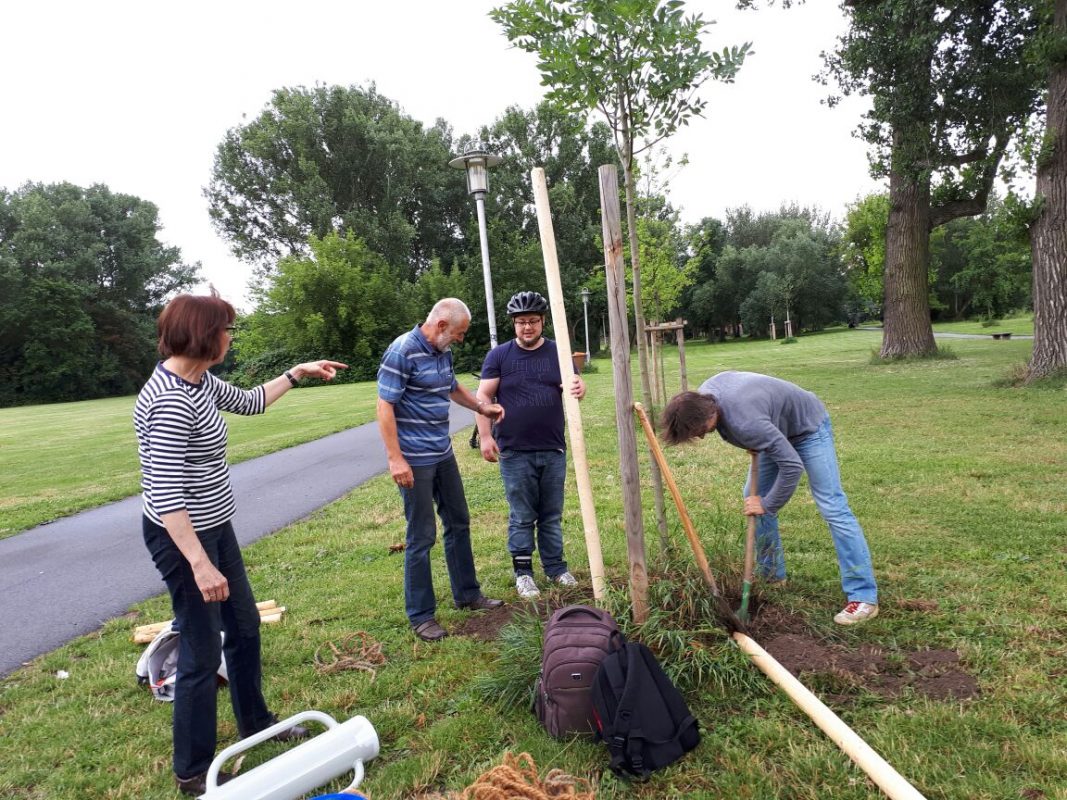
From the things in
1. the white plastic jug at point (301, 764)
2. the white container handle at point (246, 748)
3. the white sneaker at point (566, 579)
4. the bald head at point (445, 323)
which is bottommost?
the white sneaker at point (566, 579)

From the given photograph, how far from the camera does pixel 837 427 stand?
392 inches

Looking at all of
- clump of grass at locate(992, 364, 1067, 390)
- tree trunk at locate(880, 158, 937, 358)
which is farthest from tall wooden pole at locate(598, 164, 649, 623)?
tree trunk at locate(880, 158, 937, 358)

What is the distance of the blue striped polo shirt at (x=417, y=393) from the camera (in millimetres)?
3947

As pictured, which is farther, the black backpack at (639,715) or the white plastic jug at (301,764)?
the black backpack at (639,715)

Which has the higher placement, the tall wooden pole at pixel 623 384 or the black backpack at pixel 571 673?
the tall wooden pole at pixel 623 384

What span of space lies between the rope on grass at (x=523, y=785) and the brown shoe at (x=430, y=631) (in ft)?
4.47

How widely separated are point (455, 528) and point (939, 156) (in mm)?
15881

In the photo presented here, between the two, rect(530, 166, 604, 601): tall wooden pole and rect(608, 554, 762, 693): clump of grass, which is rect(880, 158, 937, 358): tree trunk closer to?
rect(530, 166, 604, 601): tall wooden pole

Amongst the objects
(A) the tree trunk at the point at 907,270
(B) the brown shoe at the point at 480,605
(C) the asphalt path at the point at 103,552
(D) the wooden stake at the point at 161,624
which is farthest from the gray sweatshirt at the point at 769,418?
(A) the tree trunk at the point at 907,270

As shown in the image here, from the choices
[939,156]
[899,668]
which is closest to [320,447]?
[899,668]

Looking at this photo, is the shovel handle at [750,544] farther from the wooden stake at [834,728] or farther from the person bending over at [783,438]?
the wooden stake at [834,728]

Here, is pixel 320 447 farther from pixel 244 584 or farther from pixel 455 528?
pixel 244 584

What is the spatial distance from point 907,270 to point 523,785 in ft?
63.5

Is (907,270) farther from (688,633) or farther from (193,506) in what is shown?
(193,506)
